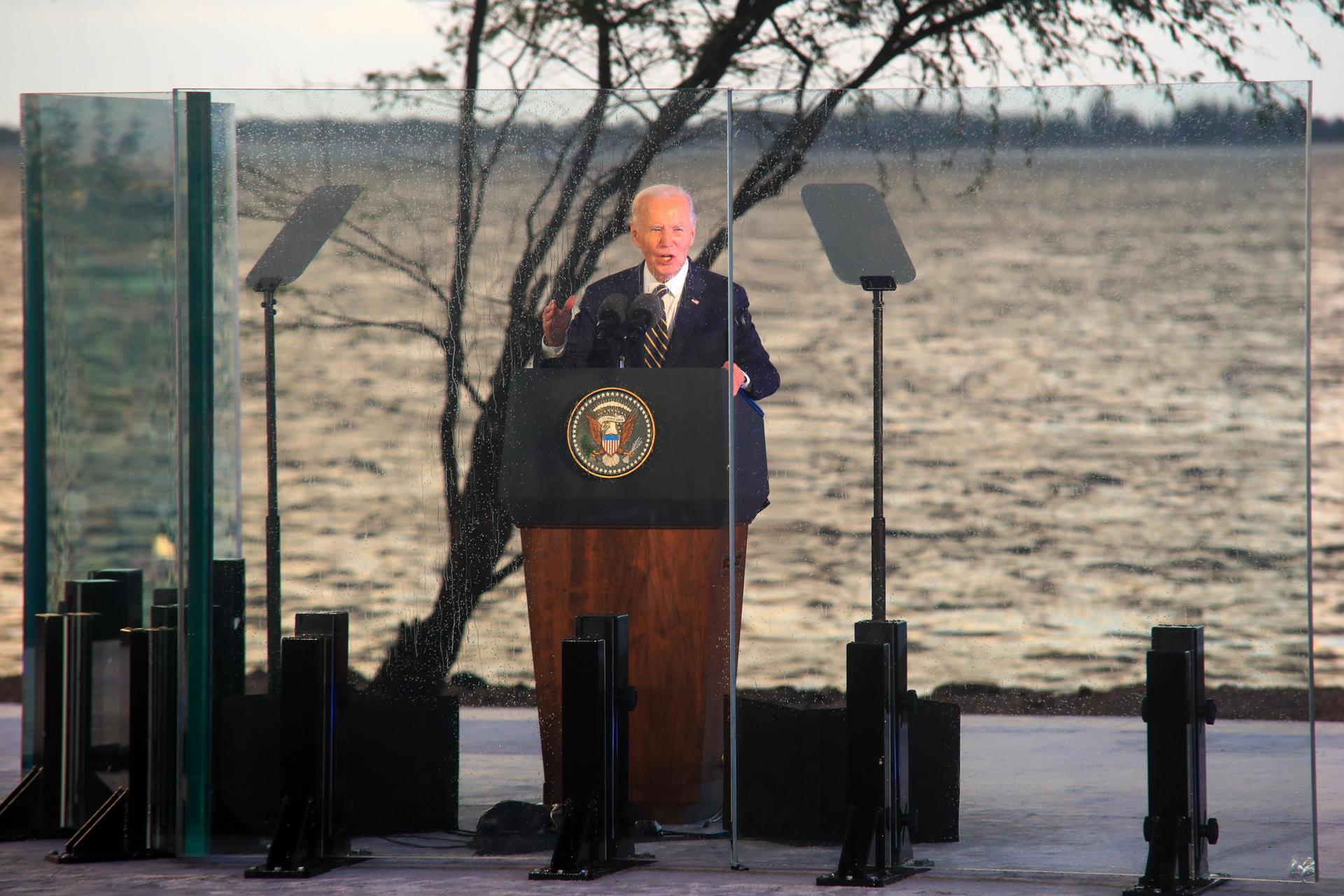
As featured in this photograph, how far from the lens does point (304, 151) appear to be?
151 inches

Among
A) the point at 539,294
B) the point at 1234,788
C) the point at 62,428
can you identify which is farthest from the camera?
the point at 62,428

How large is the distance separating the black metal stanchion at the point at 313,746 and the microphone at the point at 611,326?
79cm

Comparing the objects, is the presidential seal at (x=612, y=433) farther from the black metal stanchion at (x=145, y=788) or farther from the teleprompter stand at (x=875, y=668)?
the black metal stanchion at (x=145, y=788)

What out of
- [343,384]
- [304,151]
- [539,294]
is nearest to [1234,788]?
[539,294]

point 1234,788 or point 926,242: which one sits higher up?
point 926,242

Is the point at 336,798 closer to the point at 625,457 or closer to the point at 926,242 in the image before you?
the point at 625,457

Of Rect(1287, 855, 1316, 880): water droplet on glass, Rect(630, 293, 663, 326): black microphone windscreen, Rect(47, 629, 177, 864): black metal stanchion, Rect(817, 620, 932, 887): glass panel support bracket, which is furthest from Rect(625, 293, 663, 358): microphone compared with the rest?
Rect(1287, 855, 1316, 880): water droplet on glass

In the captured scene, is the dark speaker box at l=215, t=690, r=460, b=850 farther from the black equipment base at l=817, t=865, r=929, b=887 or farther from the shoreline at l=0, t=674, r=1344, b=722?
the black equipment base at l=817, t=865, r=929, b=887

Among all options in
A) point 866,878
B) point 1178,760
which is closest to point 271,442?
point 866,878

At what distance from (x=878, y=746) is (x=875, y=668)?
0.15m

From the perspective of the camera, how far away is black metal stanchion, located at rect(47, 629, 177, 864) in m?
3.85

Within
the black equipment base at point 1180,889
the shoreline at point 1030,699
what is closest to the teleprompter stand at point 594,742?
the shoreline at point 1030,699

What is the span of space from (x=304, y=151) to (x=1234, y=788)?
89.4 inches

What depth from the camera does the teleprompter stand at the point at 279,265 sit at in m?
3.83
